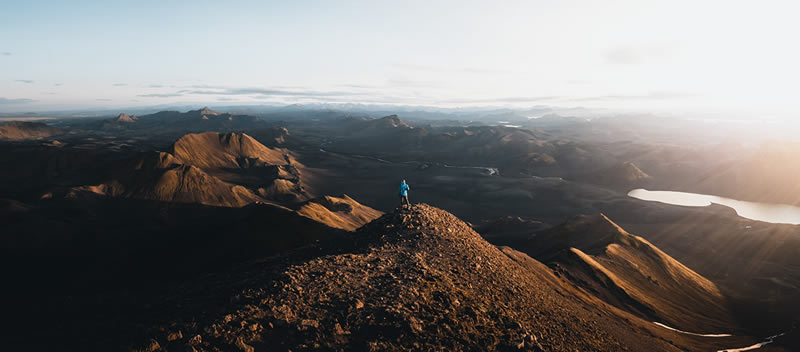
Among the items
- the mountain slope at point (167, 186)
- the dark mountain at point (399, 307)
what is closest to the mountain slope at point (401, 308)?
the dark mountain at point (399, 307)

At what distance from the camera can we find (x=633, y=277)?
49.9 meters

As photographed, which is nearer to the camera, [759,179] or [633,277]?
[633,277]

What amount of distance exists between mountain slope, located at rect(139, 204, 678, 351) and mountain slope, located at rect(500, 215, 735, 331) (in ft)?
64.0

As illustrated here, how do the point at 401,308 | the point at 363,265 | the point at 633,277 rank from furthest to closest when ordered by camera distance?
the point at 633,277
the point at 363,265
the point at 401,308

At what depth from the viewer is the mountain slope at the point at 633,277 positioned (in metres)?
41.9

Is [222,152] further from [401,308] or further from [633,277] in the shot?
[401,308]

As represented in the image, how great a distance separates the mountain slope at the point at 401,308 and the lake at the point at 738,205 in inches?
5456

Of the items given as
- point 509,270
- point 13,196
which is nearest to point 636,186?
point 509,270

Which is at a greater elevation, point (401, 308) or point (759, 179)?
point (401, 308)

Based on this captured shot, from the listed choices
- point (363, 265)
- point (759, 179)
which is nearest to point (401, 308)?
point (363, 265)

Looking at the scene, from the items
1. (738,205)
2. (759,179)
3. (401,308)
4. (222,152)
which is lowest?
Answer: (738,205)

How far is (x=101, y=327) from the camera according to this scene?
514 inches

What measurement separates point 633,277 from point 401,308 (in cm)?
4767

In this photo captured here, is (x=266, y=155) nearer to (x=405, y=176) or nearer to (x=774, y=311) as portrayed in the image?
(x=405, y=176)
